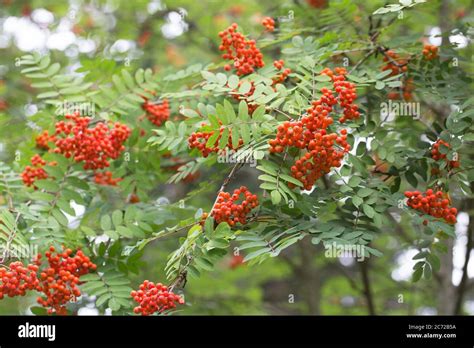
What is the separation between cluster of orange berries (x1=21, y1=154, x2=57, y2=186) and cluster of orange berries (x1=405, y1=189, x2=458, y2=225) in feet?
6.48

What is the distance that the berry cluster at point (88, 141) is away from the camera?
371 cm

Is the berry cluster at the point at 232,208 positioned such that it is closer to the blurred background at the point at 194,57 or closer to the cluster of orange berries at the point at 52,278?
the cluster of orange berries at the point at 52,278

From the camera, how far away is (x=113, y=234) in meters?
3.71

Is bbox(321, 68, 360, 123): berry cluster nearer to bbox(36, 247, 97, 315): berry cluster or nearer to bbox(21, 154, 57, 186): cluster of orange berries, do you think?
bbox(36, 247, 97, 315): berry cluster

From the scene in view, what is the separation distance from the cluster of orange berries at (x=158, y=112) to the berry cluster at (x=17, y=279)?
1.23 m

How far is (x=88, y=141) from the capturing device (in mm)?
3693

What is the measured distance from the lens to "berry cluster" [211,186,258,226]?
310cm

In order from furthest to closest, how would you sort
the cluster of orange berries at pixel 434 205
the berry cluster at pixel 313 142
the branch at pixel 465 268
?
1. the branch at pixel 465 268
2. the cluster of orange berries at pixel 434 205
3. the berry cluster at pixel 313 142

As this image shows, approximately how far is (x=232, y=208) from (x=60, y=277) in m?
0.95

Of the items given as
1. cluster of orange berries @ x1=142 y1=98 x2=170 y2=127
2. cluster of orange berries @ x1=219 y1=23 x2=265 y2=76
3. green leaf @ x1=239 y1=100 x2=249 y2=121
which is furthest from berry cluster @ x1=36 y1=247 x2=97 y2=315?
cluster of orange berries @ x1=219 y1=23 x2=265 y2=76

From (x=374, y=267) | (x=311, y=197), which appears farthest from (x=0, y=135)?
(x=374, y=267)

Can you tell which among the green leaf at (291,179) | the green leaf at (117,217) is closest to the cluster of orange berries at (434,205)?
the green leaf at (291,179)
